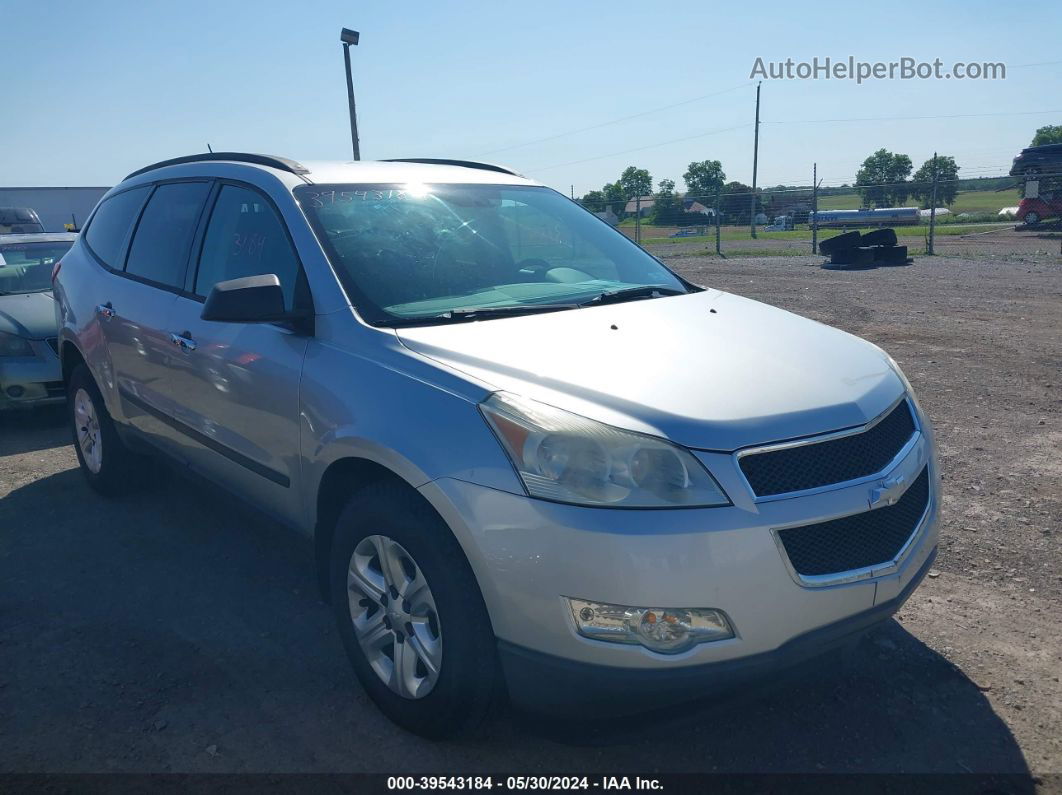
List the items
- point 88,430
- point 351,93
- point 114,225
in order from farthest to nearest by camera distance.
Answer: point 351,93 < point 88,430 < point 114,225

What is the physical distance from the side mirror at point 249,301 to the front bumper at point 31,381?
4.59 meters

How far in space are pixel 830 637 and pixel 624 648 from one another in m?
0.61

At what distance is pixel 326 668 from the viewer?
11.1 feet

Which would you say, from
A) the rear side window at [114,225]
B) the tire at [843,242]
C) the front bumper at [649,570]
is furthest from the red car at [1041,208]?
the front bumper at [649,570]

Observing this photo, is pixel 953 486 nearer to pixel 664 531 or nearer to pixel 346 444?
Answer: pixel 664 531

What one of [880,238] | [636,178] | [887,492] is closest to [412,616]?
[887,492]

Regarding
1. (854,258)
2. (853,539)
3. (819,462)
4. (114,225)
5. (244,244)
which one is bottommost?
(854,258)

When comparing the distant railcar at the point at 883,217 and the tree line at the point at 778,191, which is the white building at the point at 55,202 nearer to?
the tree line at the point at 778,191

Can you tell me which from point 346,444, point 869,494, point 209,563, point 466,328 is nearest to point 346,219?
point 466,328

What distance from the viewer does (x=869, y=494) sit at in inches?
100

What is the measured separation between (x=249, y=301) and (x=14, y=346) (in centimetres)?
503

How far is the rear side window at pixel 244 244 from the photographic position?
3586 mm

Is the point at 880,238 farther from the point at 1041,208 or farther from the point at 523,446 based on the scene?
the point at 523,446

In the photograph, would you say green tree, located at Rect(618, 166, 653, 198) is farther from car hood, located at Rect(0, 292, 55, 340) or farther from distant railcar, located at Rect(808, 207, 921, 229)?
car hood, located at Rect(0, 292, 55, 340)
